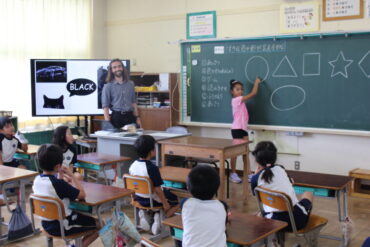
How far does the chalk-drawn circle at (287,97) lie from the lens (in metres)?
6.01

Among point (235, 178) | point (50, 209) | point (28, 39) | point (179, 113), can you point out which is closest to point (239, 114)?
point (235, 178)

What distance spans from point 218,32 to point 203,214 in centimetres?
485

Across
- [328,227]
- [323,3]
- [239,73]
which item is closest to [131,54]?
[239,73]

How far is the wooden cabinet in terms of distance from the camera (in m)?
6.99

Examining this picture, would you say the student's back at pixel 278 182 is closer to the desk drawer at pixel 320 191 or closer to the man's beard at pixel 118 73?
the desk drawer at pixel 320 191

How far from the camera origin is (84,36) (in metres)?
7.79

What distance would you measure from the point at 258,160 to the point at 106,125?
3.77 metres

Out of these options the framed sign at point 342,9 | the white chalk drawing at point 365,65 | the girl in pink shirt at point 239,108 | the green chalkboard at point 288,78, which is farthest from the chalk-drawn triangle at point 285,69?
the white chalk drawing at point 365,65

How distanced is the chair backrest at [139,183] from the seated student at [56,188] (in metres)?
0.64

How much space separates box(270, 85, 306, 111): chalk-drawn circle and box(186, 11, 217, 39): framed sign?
4.52 ft

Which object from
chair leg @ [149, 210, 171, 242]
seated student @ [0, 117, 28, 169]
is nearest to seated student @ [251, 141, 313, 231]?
chair leg @ [149, 210, 171, 242]

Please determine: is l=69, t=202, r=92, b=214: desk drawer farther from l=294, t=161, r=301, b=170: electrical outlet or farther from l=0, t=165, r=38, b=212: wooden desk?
l=294, t=161, r=301, b=170: electrical outlet

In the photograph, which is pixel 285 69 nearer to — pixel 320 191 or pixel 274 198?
pixel 320 191

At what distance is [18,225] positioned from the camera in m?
4.12
